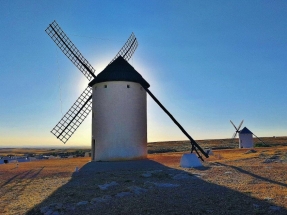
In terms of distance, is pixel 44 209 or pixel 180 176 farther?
pixel 180 176

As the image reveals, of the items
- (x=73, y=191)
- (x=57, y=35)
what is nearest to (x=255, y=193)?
(x=73, y=191)

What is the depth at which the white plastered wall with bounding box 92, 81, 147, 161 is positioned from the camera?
72.5 feet

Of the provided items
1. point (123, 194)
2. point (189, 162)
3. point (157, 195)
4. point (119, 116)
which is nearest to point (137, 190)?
point (123, 194)

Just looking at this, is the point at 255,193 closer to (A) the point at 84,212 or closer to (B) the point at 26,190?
(A) the point at 84,212

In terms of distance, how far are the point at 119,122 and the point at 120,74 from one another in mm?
3853

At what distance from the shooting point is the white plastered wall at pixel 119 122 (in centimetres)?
2211

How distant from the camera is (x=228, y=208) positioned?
24.9 feet

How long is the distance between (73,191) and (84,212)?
9.16 feet

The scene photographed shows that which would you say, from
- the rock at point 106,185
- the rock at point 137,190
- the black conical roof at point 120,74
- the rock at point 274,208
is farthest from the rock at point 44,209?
the black conical roof at point 120,74

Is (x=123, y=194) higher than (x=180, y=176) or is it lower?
lower

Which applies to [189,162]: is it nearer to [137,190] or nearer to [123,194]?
[137,190]

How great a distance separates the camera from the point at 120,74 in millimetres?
22766

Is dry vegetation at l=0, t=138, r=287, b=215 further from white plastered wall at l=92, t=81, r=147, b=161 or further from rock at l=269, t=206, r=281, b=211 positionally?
white plastered wall at l=92, t=81, r=147, b=161

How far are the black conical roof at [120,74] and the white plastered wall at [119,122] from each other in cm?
34
